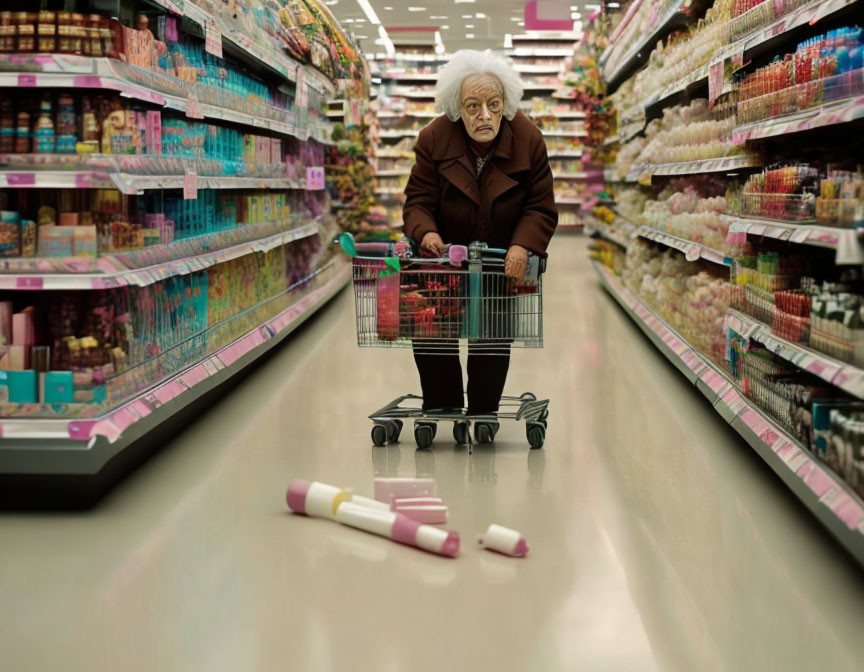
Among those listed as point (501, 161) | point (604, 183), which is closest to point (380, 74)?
point (604, 183)

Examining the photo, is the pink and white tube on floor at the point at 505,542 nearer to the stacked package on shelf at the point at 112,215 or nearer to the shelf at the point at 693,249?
the stacked package on shelf at the point at 112,215

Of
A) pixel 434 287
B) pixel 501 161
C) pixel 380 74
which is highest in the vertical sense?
pixel 380 74

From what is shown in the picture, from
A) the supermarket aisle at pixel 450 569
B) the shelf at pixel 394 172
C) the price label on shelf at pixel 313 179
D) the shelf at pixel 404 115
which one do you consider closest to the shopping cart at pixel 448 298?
the supermarket aisle at pixel 450 569

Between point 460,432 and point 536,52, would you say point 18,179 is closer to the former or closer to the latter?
point 460,432

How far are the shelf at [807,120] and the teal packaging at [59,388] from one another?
8.47 feet

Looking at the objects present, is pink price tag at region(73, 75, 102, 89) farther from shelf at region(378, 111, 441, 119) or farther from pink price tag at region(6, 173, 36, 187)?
shelf at region(378, 111, 441, 119)

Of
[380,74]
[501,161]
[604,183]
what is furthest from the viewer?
[380,74]

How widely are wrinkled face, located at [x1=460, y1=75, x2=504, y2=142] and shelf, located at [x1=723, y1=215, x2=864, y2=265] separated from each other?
3.64 feet

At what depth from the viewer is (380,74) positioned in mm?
19562

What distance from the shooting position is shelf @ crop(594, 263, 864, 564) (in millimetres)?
2783

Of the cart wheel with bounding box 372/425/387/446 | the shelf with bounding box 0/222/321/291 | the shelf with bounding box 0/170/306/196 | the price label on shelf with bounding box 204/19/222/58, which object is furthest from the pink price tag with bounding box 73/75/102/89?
the cart wheel with bounding box 372/425/387/446

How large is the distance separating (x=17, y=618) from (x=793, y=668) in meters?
1.92

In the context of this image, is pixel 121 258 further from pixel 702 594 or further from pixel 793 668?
pixel 793 668

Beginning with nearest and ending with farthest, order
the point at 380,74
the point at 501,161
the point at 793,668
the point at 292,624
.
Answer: the point at 793,668
the point at 292,624
the point at 501,161
the point at 380,74
